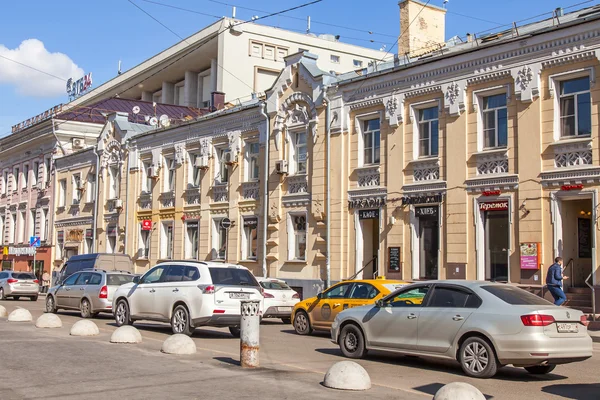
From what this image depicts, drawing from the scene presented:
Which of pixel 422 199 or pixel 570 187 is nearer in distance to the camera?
pixel 570 187

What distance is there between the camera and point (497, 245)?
21406 millimetres

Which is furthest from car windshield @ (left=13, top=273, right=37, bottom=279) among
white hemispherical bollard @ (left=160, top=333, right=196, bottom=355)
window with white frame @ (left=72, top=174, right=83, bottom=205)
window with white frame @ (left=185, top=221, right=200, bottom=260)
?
white hemispherical bollard @ (left=160, top=333, right=196, bottom=355)

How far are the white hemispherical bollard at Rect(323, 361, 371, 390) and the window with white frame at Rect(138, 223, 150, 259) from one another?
28.6 m

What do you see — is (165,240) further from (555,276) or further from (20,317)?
(555,276)

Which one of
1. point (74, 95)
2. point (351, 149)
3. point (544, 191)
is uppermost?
point (74, 95)

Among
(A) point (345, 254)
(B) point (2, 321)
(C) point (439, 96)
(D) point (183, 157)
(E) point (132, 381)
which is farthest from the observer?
(D) point (183, 157)

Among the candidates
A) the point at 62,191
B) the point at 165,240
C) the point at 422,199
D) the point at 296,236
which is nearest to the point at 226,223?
the point at 296,236

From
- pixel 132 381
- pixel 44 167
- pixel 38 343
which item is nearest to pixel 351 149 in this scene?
pixel 38 343

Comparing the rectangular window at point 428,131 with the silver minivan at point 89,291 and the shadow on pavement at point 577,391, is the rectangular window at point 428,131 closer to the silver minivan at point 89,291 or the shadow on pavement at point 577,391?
the silver minivan at point 89,291

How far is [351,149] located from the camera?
2597 centimetres

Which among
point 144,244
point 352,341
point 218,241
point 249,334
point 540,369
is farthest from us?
point 144,244

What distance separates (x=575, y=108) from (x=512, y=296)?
33.5 ft

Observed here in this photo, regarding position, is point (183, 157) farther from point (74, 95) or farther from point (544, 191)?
point (74, 95)

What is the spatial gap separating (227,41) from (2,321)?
3432 centimetres
